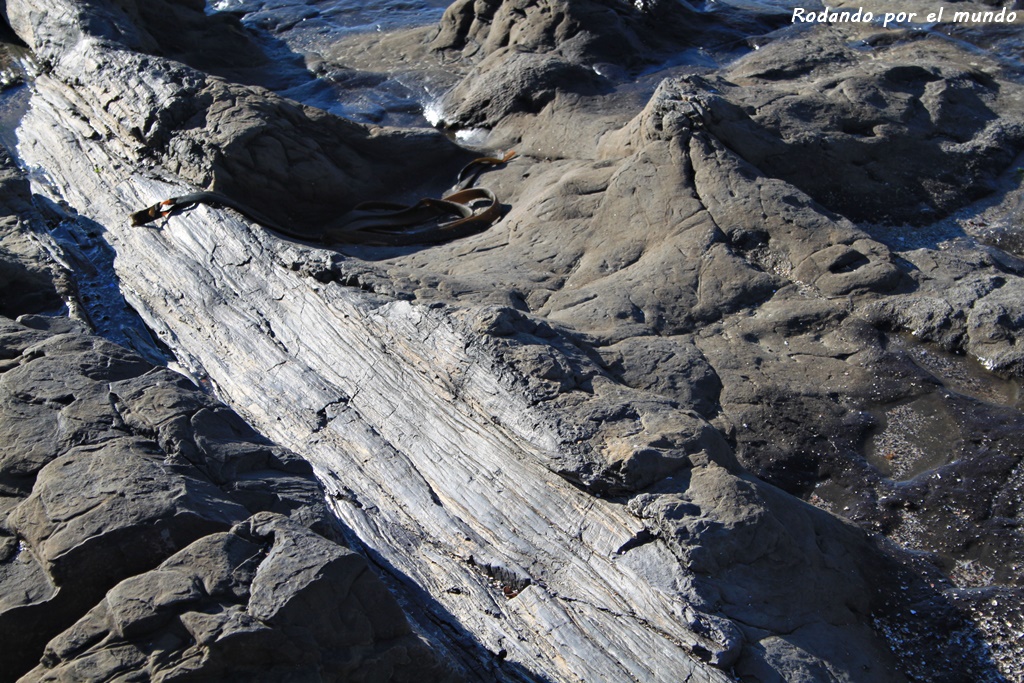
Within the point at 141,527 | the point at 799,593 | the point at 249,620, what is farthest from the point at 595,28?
the point at 249,620

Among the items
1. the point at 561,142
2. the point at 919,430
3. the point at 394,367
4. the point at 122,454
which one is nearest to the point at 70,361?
the point at 122,454

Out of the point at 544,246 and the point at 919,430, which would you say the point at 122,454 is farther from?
the point at 919,430

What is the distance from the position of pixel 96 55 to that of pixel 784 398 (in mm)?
5414

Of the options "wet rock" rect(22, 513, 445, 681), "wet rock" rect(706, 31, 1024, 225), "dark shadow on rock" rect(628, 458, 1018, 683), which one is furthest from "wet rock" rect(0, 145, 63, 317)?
"wet rock" rect(706, 31, 1024, 225)

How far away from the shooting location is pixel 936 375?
13.4 feet

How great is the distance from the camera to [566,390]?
3494mm

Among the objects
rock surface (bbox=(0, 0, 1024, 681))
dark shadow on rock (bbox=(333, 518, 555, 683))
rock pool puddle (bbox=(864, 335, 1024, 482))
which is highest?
rock surface (bbox=(0, 0, 1024, 681))

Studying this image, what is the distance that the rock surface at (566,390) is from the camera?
2646mm

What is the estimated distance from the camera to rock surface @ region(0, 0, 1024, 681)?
2.65 metres

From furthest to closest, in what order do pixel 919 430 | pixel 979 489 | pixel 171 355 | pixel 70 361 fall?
pixel 171 355
pixel 919 430
pixel 979 489
pixel 70 361

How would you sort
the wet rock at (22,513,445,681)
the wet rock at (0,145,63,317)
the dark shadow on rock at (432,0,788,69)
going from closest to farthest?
1. the wet rock at (22,513,445,681)
2. the wet rock at (0,145,63,317)
3. the dark shadow on rock at (432,0,788,69)

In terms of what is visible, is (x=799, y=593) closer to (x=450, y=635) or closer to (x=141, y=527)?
(x=450, y=635)

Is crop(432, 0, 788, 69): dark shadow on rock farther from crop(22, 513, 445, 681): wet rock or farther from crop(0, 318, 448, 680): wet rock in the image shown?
crop(22, 513, 445, 681): wet rock

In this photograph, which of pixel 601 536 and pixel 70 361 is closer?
pixel 601 536
